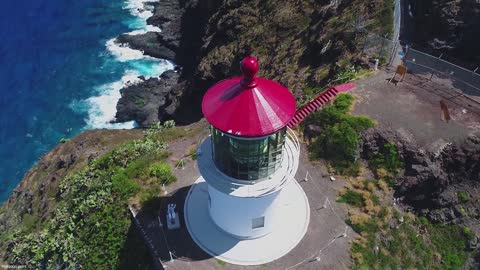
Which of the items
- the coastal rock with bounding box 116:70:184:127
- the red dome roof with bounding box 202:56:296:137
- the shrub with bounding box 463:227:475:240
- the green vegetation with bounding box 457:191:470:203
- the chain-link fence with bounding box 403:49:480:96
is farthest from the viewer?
the coastal rock with bounding box 116:70:184:127

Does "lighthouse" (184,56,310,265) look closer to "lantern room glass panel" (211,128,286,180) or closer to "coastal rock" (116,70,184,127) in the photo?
"lantern room glass panel" (211,128,286,180)

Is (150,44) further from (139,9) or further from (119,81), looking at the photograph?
(139,9)

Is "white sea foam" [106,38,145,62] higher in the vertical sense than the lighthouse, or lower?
lower

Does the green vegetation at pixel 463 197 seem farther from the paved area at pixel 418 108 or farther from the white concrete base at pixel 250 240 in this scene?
the white concrete base at pixel 250 240

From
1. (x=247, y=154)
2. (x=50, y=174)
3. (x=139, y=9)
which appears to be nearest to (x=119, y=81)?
(x=139, y=9)

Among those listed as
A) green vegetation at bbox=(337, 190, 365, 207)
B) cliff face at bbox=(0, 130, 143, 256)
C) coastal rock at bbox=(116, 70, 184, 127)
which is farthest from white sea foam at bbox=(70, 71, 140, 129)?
green vegetation at bbox=(337, 190, 365, 207)

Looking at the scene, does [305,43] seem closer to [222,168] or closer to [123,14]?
[222,168]
